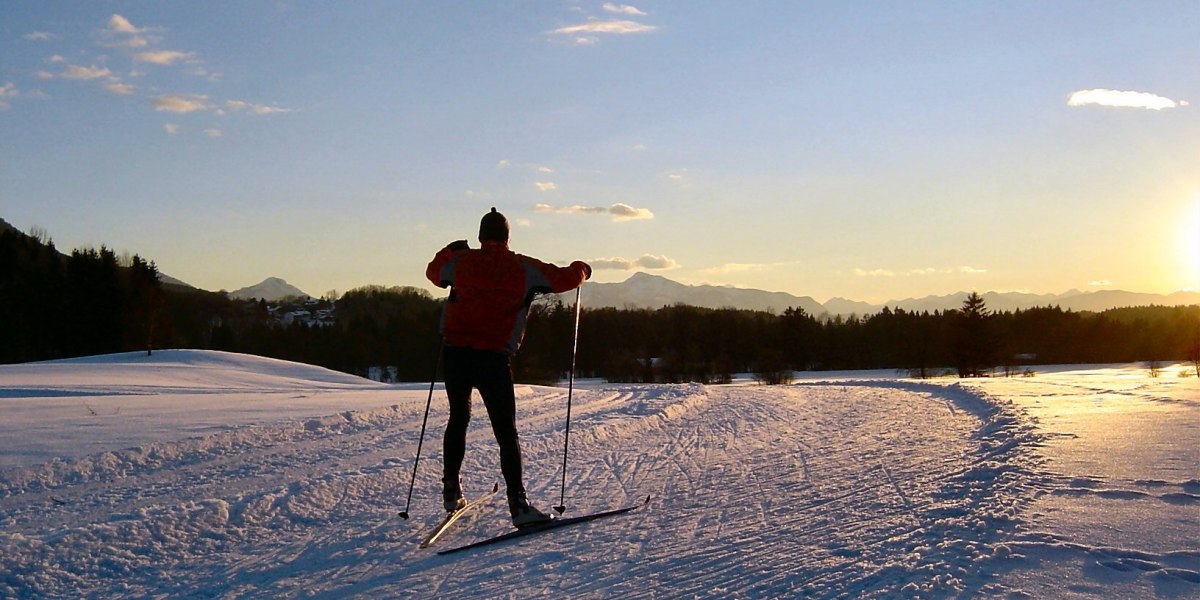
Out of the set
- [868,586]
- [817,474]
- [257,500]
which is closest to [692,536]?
[868,586]

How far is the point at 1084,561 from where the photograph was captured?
407 centimetres

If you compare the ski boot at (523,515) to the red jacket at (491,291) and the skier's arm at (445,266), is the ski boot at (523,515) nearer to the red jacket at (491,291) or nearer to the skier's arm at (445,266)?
the red jacket at (491,291)

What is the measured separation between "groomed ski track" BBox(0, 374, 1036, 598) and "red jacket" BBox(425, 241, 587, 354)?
1284 mm

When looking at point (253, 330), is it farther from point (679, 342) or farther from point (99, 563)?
point (99, 563)

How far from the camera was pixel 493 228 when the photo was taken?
19.3ft

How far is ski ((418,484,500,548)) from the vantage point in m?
5.37

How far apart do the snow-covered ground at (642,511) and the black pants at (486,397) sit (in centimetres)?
40

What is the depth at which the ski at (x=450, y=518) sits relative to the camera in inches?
211

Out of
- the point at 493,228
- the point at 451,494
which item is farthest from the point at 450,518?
the point at 493,228

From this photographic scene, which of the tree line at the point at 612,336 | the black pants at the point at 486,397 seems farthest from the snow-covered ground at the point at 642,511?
the tree line at the point at 612,336

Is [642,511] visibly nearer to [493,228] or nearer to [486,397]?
[486,397]

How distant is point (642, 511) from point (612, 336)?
257 ft

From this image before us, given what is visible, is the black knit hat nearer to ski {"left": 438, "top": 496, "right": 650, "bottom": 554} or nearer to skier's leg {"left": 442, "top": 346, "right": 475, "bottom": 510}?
skier's leg {"left": 442, "top": 346, "right": 475, "bottom": 510}

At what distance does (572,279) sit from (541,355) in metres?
61.2
